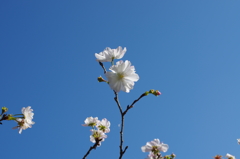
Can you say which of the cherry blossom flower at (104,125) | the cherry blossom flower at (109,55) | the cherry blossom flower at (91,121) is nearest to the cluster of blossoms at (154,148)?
the cherry blossom flower at (104,125)

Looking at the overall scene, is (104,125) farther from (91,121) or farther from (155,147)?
(155,147)

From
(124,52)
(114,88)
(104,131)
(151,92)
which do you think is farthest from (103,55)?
(104,131)

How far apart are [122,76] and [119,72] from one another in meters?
0.06

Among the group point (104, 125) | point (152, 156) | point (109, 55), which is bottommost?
point (152, 156)

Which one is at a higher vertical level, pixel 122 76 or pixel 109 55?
pixel 109 55

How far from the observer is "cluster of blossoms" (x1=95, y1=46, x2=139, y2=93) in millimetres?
2537

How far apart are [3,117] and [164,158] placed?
196cm

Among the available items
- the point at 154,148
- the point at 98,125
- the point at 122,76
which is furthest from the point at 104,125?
the point at 122,76

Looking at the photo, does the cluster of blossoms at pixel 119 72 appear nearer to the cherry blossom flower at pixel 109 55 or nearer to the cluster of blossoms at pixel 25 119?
the cherry blossom flower at pixel 109 55

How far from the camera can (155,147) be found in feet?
9.84

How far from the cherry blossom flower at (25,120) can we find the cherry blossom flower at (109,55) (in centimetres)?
110

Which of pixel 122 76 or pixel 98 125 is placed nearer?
pixel 122 76

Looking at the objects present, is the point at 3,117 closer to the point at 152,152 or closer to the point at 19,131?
the point at 19,131

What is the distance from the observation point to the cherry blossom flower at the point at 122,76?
253cm
